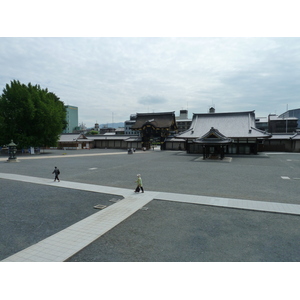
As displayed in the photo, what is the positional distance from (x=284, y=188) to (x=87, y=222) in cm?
1307

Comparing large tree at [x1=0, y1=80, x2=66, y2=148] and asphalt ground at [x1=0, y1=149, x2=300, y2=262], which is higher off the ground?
large tree at [x1=0, y1=80, x2=66, y2=148]

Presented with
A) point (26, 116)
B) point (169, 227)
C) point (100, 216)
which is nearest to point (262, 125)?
point (26, 116)

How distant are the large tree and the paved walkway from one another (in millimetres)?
29117

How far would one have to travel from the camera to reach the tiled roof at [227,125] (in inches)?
1561

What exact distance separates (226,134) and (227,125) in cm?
379

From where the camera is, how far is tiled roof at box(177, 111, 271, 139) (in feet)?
130

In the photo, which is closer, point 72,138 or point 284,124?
point 72,138

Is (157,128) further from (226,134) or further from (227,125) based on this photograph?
(226,134)

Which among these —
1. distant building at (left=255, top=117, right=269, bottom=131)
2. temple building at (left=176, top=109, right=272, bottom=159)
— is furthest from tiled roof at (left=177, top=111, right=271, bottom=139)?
distant building at (left=255, top=117, right=269, bottom=131)

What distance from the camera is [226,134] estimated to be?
134 ft

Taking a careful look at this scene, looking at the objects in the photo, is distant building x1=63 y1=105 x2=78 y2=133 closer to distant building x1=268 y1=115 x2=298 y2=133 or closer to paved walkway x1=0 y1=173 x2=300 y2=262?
distant building x1=268 y1=115 x2=298 y2=133

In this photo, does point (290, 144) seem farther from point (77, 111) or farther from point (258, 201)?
point (77, 111)

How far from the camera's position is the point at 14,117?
38.2 meters

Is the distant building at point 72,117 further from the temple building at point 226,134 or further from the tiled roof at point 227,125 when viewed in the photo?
the temple building at point 226,134
